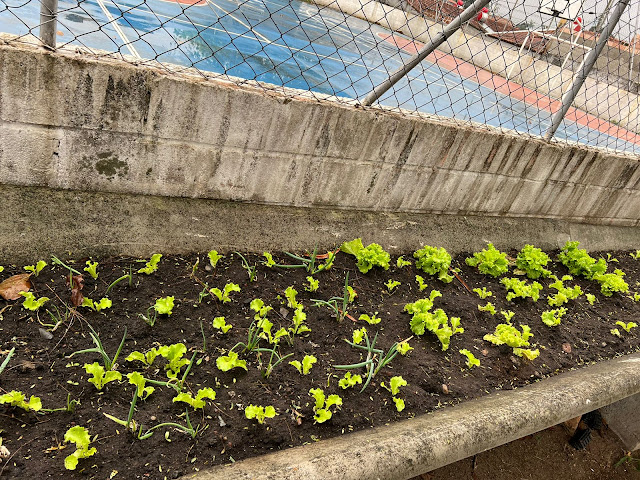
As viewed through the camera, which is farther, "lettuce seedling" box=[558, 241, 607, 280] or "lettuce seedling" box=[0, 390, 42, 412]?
"lettuce seedling" box=[558, 241, 607, 280]

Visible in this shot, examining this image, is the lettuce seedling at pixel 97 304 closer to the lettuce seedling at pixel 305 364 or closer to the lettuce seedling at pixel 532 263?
the lettuce seedling at pixel 305 364

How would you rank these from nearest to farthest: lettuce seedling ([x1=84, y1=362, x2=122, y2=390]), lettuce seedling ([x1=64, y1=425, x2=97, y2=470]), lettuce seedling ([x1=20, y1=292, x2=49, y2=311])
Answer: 1. lettuce seedling ([x1=64, y1=425, x2=97, y2=470])
2. lettuce seedling ([x1=84, y1=362, x2=122, y2=390])
3. lettuce seedling ([x1=20, y1=292, x2=49, y2=311])

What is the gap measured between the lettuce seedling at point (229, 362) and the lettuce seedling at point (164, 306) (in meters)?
0.43

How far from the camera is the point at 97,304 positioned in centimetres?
243

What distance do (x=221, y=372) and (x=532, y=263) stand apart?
9.95 feet

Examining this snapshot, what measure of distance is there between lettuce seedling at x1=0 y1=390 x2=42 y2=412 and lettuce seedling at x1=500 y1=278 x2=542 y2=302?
3.29 meters

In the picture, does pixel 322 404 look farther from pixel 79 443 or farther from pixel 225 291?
pixel 79 443

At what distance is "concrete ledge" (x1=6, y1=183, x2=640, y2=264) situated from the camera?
262cm

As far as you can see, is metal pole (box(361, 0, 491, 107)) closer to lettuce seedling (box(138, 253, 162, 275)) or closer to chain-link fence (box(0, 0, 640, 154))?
chain-link fence (box(0, 0, 640, 154))

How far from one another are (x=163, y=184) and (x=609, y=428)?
428 cm

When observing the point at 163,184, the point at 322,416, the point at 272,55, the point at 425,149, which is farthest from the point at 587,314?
the point at 272,55

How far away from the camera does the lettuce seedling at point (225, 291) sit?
8.96 ft

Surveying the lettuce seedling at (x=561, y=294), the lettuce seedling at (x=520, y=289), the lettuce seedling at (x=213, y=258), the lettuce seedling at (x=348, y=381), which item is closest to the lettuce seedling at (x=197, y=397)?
the lettuce seedling at (x=348, y=381)

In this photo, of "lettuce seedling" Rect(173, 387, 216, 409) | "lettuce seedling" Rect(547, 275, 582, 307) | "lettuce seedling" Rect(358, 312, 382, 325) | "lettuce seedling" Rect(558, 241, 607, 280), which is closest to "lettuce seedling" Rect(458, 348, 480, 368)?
"lettuce seedling" Rect(358, 312, 382, 325)
